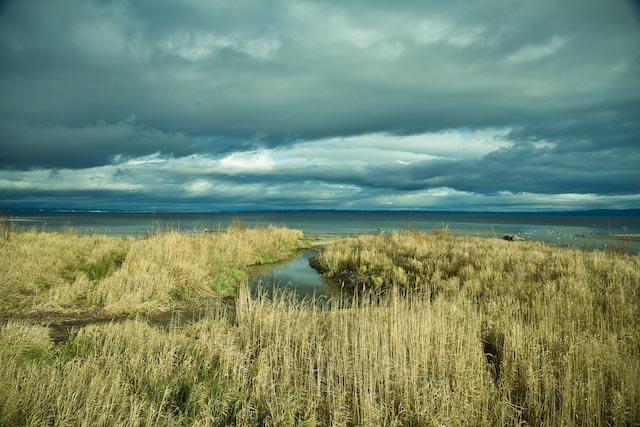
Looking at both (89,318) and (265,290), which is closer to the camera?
(89,318)

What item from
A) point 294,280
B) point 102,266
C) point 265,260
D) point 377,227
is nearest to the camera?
point 102,266

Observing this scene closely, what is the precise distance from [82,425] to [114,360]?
2296 mm

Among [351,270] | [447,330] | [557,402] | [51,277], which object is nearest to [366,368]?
[447,330]

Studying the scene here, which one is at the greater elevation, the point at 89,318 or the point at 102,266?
the point at 102,266

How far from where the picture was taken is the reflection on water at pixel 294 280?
16.3 meters

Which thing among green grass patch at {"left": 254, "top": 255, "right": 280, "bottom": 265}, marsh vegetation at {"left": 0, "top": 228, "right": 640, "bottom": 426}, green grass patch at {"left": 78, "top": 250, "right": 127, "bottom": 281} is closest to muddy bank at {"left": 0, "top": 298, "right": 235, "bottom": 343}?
marsh vegetation at {"left": 0, "top": 228, "right": 640, "bottom": 426}

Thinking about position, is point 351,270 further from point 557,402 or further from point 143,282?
point 557,402

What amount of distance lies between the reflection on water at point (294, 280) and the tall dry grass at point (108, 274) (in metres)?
1.31

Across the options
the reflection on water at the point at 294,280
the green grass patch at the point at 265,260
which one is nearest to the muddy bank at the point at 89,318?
the reflection on water at the point at 294,280

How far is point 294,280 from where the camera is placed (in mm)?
19172

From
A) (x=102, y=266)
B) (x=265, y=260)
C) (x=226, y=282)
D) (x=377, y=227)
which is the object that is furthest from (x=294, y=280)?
(x=377, y=227)

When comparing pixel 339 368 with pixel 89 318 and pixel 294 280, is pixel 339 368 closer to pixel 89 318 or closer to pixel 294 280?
pixel 89 318

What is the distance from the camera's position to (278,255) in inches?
1096

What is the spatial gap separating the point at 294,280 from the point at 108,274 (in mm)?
8193
